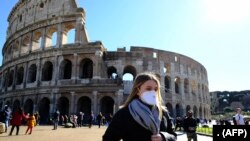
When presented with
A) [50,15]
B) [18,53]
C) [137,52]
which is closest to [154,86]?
[137,52]

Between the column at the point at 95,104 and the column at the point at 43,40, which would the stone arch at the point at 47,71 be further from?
the column at the point at 95,104

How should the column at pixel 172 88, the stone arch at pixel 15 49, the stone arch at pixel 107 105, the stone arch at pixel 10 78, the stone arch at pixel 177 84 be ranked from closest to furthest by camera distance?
the stone arch at pixel 107 105
the column at pixel 172 88
the stone arch at pixel 10 78
the stone arch at pixel 15 49
the stone arch at pixel 177 84

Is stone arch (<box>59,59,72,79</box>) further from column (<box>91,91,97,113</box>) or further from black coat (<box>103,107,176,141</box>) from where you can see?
black coat (<box>103,107,176,141</box>)

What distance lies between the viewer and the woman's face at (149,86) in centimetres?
269

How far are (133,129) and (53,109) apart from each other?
29.1 meters

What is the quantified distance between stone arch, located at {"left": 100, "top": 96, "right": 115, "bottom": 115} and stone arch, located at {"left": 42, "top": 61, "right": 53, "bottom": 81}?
8180 mm

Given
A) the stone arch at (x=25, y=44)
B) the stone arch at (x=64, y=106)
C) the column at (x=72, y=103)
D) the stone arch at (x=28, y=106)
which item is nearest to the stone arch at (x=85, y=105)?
the column at (x=72, y=103)

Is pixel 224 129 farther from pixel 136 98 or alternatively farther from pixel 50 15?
pixel 50 15

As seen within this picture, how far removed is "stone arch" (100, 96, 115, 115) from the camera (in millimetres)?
31034

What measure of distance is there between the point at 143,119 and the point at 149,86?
1.20 feet

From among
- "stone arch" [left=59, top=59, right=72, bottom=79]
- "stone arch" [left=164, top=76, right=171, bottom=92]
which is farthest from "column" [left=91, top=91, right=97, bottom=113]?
"stone arch" [left=164, top=76, right=171, bottom=92]

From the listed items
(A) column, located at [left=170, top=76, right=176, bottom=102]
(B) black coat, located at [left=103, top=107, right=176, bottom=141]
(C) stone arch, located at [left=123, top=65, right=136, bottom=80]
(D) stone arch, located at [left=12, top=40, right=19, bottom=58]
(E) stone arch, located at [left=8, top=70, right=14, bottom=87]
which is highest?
(D) stone arch, located at [left=12, top=40, right=19, bottom=58]

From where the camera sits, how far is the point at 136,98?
2.76 meters

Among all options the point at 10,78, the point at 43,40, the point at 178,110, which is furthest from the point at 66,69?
the point at 178,110
